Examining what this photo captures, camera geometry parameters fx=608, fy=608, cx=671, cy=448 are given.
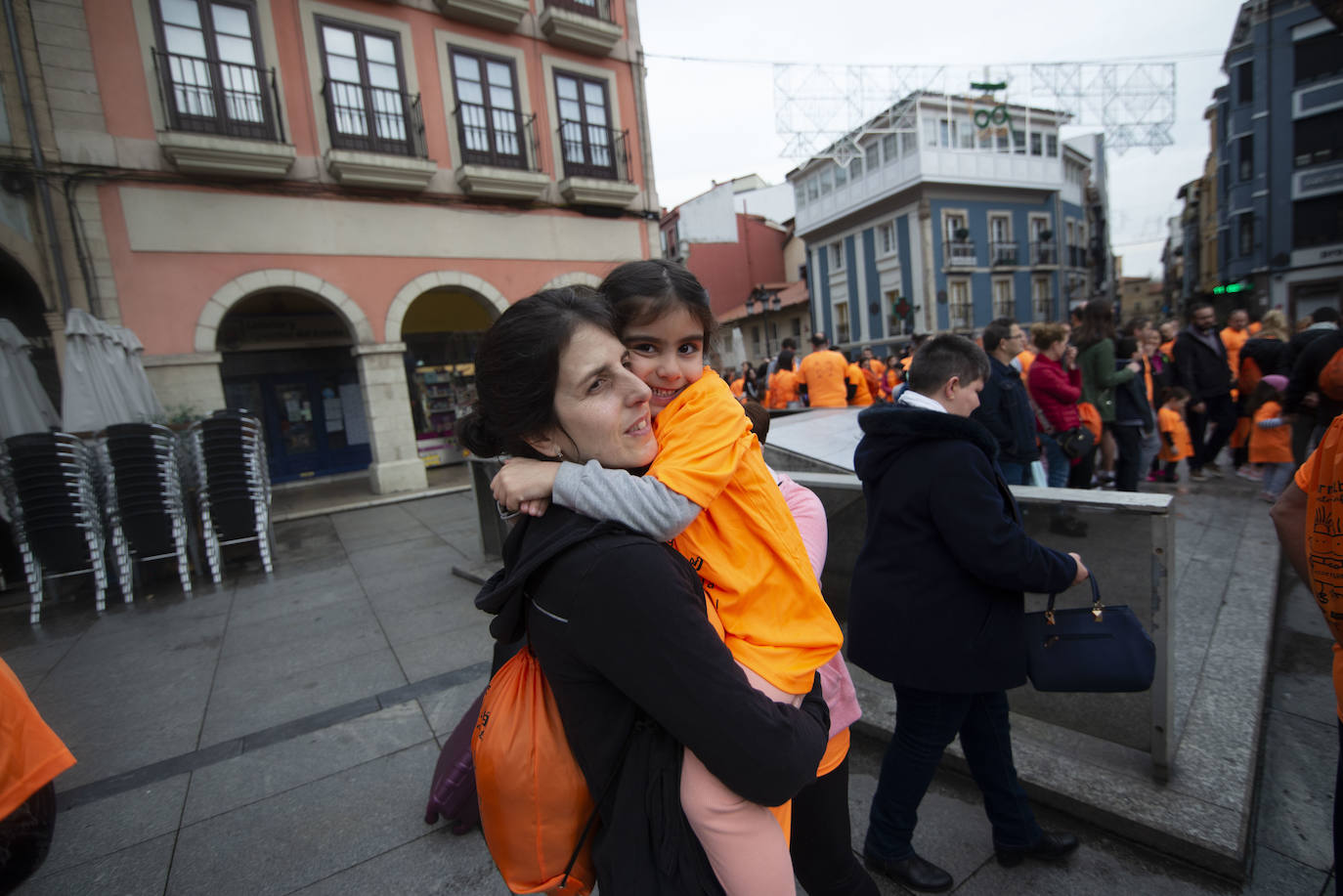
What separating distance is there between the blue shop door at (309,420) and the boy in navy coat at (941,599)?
1393 centimetres

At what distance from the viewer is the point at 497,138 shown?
11.8 meters

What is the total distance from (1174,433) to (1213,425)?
38.5 inches

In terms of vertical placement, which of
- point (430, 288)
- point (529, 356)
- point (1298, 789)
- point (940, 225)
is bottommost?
point (1298, 789)

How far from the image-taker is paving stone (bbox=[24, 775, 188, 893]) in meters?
2.53

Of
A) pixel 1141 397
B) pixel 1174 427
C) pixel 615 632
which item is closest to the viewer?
pixel 615 632

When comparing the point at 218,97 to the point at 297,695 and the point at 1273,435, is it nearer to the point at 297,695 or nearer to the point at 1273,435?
the point at 297,695

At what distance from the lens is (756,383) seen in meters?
15.3

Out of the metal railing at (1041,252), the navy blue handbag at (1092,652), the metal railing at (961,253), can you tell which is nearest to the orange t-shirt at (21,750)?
the navy blue handbag at (1092,652)

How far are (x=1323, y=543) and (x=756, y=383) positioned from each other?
13921 mm

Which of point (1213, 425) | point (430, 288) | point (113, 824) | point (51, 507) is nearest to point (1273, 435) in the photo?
point (1213, 425)

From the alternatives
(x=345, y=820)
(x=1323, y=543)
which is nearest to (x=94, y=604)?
(x=345, y=820)

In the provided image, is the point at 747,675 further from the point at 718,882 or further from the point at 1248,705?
the point at 1248,705

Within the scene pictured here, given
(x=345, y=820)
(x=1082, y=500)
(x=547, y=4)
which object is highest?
(x=547, y=4)

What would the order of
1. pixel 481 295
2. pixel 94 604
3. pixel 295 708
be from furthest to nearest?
pixel 481 295, pixel 94 604, pixel 295 708
